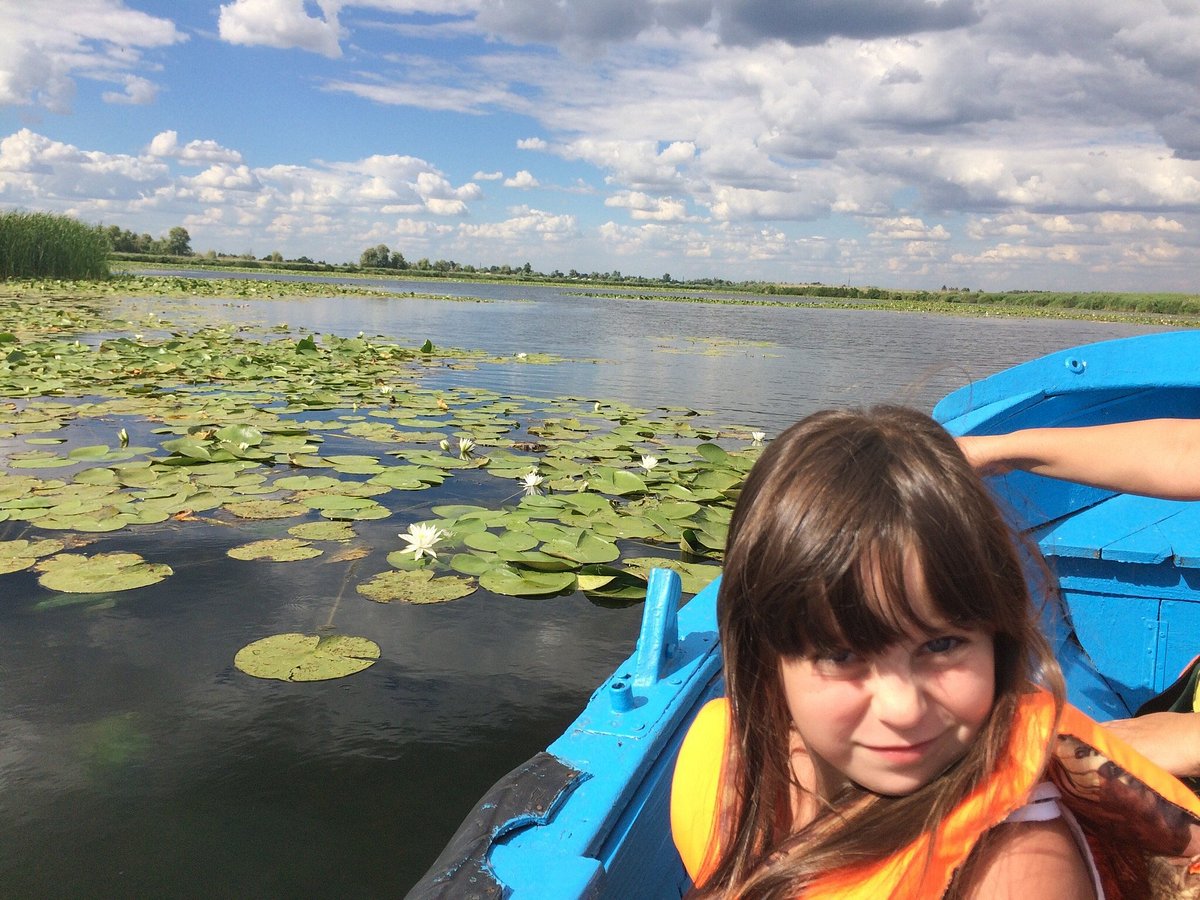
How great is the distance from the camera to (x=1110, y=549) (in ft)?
6.38

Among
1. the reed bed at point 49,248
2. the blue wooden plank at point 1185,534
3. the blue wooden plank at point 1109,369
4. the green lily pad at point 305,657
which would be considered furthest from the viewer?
the reed bed at point 49,248

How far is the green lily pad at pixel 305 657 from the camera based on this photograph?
2320 mm

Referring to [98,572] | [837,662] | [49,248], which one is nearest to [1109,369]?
[837,662]

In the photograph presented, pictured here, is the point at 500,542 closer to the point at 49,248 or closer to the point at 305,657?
the point at 305,657

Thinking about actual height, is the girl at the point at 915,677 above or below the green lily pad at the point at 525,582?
above

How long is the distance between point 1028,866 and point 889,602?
9.8 inches

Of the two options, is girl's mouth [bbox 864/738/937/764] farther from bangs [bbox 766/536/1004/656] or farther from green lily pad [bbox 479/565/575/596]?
green lily pad [bbox 479/565/575/596]

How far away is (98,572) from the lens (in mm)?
2795

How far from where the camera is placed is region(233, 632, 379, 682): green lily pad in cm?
232

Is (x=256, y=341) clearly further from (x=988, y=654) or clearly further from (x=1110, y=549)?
(x=988, y=654)

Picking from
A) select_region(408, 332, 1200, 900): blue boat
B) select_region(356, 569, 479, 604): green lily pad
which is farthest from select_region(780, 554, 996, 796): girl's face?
select_region(356, 569, 479, 604): green lily pad

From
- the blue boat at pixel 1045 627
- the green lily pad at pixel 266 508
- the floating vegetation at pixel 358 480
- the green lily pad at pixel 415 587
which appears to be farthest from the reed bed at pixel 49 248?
the blue boat at pixel 1045 627

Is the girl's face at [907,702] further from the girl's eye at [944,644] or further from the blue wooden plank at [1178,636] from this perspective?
the blue wooden plank at [1178,636]

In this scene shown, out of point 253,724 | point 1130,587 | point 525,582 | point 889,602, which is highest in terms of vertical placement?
point 889,602
